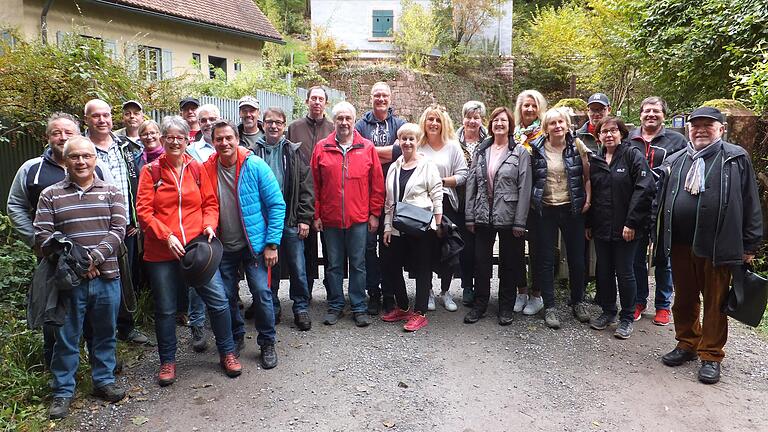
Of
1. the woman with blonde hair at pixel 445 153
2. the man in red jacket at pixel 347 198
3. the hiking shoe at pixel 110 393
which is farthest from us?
the woman with blonde hair at pixel 445 153

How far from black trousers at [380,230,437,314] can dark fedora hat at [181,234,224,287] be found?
182 cm

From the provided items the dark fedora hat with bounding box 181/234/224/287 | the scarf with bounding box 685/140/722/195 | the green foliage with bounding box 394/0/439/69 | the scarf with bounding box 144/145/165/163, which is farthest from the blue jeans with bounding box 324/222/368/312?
the green foliage with bounding box 394/0/439/69

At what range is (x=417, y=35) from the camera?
22.8 m

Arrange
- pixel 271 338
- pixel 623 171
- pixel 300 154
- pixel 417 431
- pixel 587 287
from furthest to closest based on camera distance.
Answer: pixel 587 287 < pixel 300 154 < pixel 623 171 < pixel 271 338 < pixel 417 431

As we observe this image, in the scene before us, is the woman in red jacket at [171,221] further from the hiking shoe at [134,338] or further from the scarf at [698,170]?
the scarf at [698,170]

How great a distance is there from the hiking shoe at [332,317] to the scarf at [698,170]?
10.9 feet

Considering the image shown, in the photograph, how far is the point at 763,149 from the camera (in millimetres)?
6527

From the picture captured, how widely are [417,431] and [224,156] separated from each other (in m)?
2.48

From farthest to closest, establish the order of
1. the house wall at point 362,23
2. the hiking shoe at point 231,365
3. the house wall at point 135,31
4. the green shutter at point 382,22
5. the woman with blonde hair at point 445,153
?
the green shutter at point 382,22
the house wall at point 362,23
the house wall at point 135,31
the woman with blonde hair at point 445,153
the hiking shoe at point 231,365

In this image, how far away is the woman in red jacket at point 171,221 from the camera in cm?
403

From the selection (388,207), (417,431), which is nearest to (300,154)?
(388,207)

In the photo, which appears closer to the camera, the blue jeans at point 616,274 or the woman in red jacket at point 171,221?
the woman in red jacket at point 171,221

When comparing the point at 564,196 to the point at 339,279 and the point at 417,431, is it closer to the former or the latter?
the point at 339,279

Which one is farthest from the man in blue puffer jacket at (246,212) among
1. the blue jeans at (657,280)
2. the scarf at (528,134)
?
the blue jeans at (657,280)
